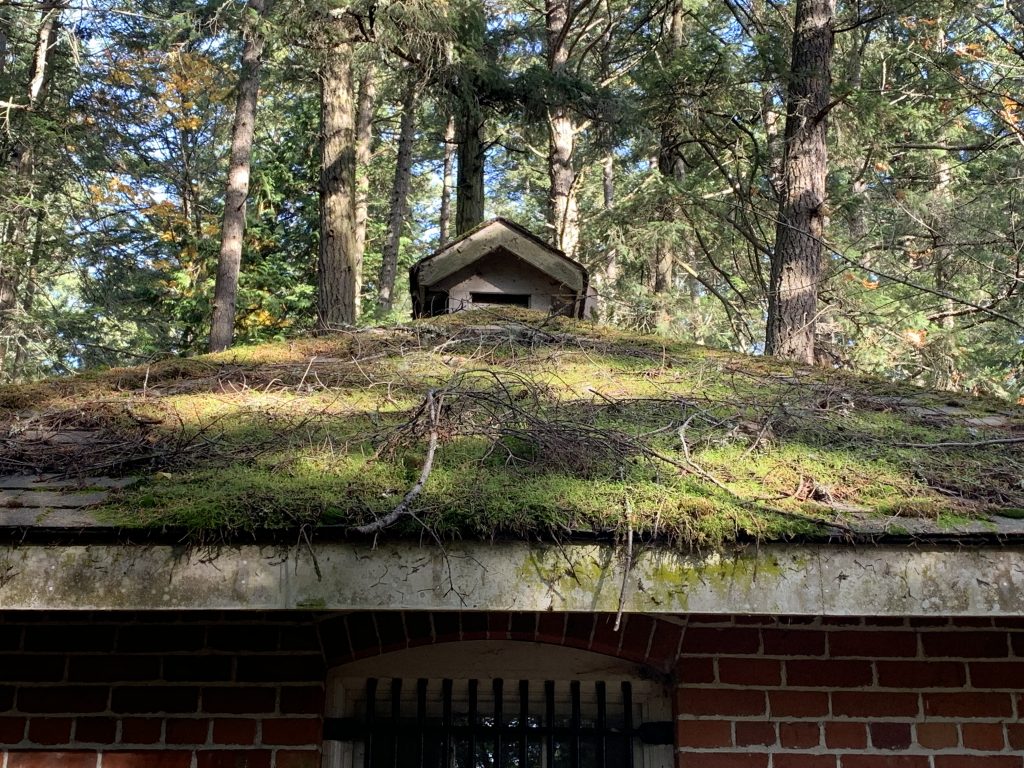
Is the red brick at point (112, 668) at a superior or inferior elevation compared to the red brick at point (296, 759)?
superior

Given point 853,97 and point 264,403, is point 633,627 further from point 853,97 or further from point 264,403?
point 853,97

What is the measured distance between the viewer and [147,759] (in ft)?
13.0

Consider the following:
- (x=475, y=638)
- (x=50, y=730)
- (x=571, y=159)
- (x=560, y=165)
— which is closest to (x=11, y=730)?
(x=50, y=730)

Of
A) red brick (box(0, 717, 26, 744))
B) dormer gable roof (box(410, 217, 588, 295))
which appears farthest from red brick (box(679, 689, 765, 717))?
dormer gable roof (box(410, 217, 588, 295))

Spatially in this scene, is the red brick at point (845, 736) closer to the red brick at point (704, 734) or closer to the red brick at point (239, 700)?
the red brick at point (704, 734)

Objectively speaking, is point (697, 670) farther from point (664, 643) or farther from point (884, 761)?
point (884, 761)

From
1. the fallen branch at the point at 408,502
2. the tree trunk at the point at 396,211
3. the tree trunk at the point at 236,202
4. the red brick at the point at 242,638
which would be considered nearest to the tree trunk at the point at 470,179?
the tree trunk at the point at 236,202

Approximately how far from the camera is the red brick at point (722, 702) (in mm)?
4086

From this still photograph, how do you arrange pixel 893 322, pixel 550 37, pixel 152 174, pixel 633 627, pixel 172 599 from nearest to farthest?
pixel 172 599 → pixel 633 627 → pixel 893 322 → pixel 550 37 → pixel 152 174

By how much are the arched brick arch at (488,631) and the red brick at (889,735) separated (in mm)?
1061

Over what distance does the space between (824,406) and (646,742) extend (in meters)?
1.97

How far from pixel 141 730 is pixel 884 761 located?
11.3ft

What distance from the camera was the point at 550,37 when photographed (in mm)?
17188

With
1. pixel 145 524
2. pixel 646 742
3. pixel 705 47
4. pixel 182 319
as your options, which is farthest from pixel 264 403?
pixel 182 319
